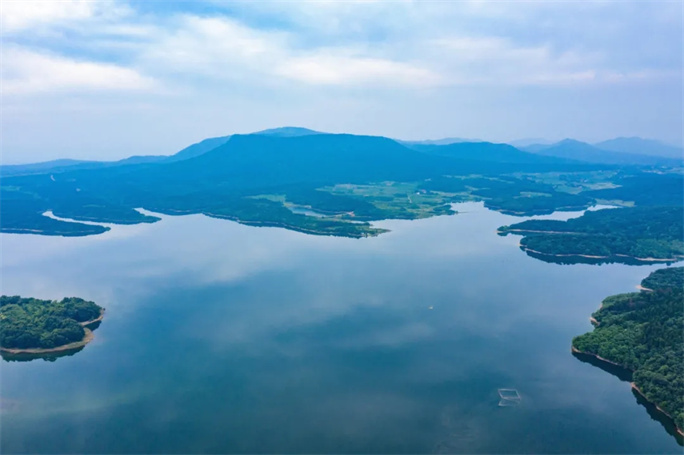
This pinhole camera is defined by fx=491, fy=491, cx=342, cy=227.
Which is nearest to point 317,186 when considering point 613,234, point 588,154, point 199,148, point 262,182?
point 262,182

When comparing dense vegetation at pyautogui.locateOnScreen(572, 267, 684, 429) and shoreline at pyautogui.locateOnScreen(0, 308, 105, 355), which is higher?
dense vegetation at pyautogui.locateOnScreen(572, 267, 684, 429)

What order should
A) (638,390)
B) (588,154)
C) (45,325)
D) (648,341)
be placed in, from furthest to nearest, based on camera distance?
1. (588,154)
2. (45,325)
3. (648,341)
4. (638,390)

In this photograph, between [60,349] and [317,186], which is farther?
[317,186]

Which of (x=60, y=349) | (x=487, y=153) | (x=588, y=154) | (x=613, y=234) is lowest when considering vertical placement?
(x=60, y=349)

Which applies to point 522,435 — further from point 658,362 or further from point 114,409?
point 114,409

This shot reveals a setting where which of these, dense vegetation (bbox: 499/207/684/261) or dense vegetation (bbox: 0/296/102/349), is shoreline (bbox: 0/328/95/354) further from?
dense vegetation (bbox: 499/207/684/261)

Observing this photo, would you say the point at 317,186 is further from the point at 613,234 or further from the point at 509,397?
the point at 509,397

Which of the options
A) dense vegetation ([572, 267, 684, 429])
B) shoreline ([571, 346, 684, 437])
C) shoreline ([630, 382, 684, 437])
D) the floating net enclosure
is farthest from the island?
shoreline ([630, 382, 684, 437])
